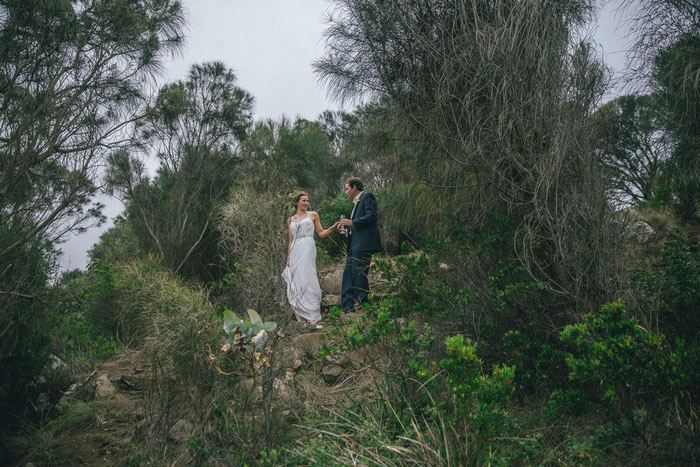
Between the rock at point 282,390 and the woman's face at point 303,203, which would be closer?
the rock at point 282,390

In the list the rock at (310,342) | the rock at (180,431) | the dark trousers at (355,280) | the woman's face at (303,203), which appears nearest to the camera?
the rock at (180,431)

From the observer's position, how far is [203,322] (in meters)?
4.20

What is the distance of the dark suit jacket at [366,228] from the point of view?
16.6 ft

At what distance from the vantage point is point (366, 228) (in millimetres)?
5109

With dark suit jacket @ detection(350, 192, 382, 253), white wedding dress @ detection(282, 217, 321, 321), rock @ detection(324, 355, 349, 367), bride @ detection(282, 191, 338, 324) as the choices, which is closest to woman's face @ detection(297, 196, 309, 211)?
bride @ detection(282, 191, 338, 324)

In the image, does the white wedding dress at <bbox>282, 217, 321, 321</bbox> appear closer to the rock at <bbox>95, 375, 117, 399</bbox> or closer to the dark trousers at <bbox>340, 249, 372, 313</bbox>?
the dark trousers at <bbox>340, 249, 372, 313</bbox>

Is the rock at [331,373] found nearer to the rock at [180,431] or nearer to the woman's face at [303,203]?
the rock at [180,431]

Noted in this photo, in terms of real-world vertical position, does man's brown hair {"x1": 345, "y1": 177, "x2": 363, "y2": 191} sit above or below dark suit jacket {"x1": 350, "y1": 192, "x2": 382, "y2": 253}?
above

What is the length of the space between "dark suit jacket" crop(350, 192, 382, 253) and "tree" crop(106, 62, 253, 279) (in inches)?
268

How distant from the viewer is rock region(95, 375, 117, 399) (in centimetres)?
409

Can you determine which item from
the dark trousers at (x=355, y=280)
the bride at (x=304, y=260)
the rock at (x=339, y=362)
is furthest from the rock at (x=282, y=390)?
the bride at (x=304, y=260)

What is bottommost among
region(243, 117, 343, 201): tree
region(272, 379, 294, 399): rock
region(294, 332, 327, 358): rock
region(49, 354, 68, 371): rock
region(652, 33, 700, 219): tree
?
region(272, 379, 294, 399): rock

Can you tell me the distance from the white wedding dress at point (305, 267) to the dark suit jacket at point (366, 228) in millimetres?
852

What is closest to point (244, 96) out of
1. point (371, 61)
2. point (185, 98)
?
point (185, 98)
